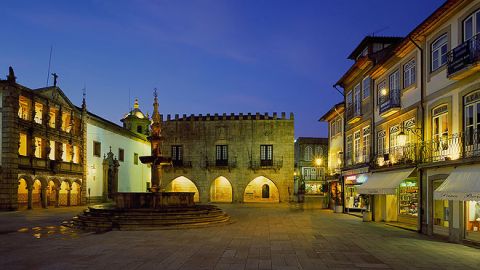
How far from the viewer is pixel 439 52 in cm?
1794

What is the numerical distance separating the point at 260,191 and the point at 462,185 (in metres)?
37.6

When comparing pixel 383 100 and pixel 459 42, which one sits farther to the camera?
pixel 383 100

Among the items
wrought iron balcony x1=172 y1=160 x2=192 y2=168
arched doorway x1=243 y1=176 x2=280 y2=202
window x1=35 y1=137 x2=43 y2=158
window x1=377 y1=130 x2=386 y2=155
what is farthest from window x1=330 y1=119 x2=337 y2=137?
window x1=35 y1=137 x2=43 y2=158

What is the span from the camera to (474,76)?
15.2 metres

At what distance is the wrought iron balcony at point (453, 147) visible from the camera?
49.5ft

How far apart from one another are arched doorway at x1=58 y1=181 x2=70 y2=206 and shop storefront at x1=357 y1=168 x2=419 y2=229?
26.0 m

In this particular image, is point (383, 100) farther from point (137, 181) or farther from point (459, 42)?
point (137, 181)

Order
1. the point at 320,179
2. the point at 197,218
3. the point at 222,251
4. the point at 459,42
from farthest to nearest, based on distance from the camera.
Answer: the point at 320,179 < the point at 197,218 < the point at 459,42 < the point at 222,251

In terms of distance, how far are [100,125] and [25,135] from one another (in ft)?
38.7

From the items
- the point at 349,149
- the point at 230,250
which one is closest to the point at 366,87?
the point at 349,149

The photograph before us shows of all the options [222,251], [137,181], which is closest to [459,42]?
[222,251]

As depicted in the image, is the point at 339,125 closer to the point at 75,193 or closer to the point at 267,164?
the point at 267,164

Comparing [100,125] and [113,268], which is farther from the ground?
[100,125]

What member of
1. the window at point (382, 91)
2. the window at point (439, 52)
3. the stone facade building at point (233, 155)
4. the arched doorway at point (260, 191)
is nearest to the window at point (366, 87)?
the window at point (382, 91)
